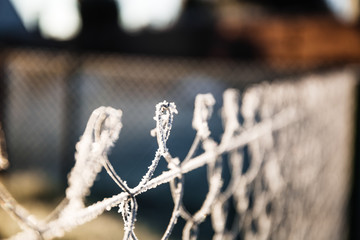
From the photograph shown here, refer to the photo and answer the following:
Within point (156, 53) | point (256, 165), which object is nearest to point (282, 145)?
point (256, 165)

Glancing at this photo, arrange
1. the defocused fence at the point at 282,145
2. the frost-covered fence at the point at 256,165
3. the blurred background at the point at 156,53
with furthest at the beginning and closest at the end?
the blurred background at the point at 156,53 < the defocused fence at the point at 282,145 < the frost-covered fence at the point at 256,165

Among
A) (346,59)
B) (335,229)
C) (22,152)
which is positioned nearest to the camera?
(335,229)

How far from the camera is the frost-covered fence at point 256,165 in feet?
1.56

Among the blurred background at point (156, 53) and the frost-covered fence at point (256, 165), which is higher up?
the blurred background at point (156, 53)

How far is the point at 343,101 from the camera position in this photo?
2906mm

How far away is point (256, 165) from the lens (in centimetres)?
123

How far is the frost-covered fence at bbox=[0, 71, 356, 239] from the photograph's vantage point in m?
0.47

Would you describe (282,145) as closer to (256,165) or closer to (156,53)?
(256,165)

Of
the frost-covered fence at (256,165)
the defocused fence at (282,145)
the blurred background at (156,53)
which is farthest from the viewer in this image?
the blurred background at (156,53)

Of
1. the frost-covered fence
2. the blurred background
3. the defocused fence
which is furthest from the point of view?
the blurred background

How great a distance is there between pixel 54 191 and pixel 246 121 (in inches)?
185

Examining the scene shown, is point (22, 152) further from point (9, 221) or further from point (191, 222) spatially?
point (191, 222)

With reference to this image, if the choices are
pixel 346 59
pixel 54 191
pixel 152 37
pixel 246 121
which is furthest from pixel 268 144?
pixel 54 191

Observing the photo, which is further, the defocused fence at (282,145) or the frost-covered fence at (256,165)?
the defocused fence at (282,145)
